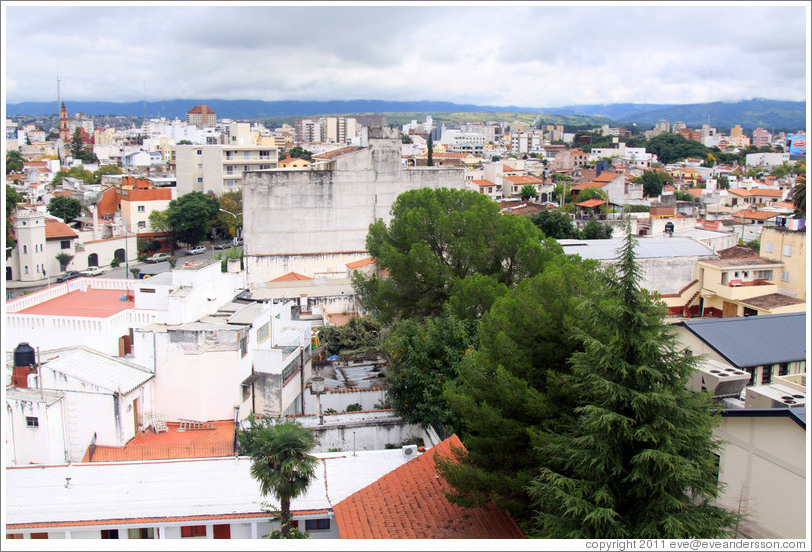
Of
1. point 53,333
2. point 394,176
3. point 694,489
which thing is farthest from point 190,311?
point 394,176

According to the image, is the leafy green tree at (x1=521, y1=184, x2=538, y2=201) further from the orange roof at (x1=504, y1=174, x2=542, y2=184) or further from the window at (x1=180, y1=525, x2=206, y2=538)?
the window at (x1=180, y1=525, x2=206, y2=538)

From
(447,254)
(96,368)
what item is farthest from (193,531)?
(447,254)

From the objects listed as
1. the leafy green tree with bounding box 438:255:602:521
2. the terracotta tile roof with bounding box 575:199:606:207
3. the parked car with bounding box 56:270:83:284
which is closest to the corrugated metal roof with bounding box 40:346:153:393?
the leafy green tree with bounding box 438:255:602:521

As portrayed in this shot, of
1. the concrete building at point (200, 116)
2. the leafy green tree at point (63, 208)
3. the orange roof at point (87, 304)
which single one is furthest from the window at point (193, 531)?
the concrete building at point (200, 116)

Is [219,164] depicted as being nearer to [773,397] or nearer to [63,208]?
[63,208]

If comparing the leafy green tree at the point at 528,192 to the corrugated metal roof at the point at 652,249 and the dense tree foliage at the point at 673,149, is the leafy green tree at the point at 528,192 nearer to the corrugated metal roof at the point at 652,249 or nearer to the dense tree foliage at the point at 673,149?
the corrugated metal roof at the point at 652,249

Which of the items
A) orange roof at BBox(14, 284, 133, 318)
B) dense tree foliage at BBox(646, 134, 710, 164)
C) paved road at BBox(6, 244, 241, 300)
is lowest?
paved road at BBox(6, 244, 241, 300)
